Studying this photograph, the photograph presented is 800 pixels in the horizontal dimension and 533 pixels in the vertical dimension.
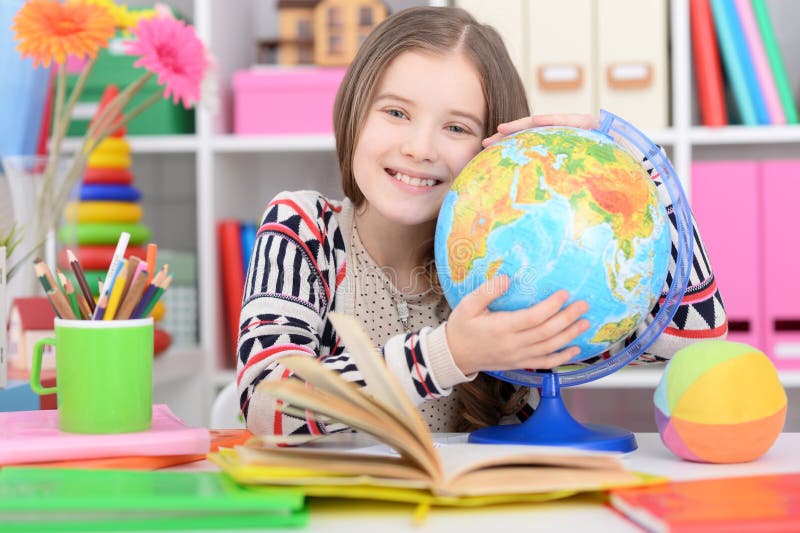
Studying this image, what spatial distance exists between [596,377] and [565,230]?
0.73 feet

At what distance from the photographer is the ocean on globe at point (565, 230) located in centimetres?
81

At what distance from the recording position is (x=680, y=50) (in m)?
2.03

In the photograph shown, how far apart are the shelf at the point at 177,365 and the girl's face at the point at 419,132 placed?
33.2 inches

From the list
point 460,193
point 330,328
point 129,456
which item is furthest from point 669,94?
point 129,456

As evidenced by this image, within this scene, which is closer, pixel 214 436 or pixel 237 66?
pixel 214 436

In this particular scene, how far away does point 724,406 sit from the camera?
0.79m

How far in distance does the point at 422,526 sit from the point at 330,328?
0.63m

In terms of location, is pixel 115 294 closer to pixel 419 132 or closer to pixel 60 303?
pixel 60 303

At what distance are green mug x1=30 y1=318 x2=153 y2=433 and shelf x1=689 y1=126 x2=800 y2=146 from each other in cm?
156

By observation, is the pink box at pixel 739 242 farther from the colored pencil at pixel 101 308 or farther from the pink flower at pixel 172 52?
the colored pencil at pixel 101 308

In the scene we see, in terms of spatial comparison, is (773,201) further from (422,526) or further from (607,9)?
(422,526)

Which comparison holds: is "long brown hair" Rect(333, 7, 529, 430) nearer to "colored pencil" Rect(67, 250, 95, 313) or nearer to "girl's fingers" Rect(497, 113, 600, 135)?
"girl's fingers" Rect(497, 113, 600, 135)

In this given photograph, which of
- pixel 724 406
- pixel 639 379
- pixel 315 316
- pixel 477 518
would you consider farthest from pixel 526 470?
pixel 639 379

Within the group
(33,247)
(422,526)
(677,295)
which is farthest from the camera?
(33,247)
